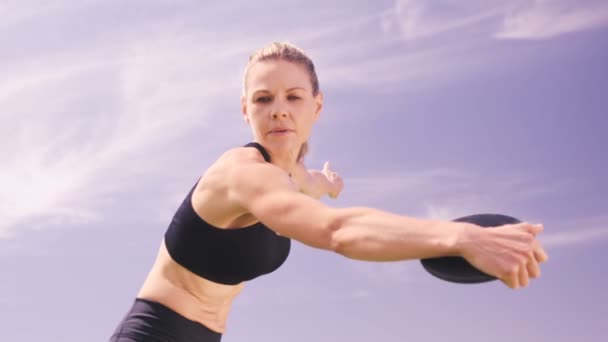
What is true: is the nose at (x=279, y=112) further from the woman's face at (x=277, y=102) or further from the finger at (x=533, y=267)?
the finger at (x=533, y=267)

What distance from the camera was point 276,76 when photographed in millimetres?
5535

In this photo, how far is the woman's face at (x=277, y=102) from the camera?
5531 millimetres

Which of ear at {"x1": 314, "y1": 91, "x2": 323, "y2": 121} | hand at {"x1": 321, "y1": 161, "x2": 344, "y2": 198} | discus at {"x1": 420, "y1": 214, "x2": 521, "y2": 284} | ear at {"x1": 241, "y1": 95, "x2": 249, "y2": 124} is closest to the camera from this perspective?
discus at {"x1": 420, "y1": 214, "x2": 521, "y2": 284}

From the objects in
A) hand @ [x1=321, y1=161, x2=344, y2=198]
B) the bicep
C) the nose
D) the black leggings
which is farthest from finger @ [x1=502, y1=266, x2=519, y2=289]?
hand @ [x1=321, y1=161, x2=344, y2=198]

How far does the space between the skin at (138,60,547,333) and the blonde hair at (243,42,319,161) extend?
0.06 m

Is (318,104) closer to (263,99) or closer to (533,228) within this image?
(263,99)

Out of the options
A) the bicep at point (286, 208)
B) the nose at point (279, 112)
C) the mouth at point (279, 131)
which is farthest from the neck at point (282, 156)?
the bicep at point (286, 208)

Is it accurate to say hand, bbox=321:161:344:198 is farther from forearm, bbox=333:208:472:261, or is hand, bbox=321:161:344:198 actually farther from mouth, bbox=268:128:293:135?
forearm, bbox=333:208:472:261

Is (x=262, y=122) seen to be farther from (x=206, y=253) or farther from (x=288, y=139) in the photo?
(x=206, y=253)

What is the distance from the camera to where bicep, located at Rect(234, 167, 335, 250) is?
401 cm

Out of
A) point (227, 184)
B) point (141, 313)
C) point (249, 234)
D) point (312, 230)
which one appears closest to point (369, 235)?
point (312, 230)

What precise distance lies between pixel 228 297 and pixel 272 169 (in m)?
1.67

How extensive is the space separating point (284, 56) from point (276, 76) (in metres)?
0.21

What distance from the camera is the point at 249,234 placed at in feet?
17.1
